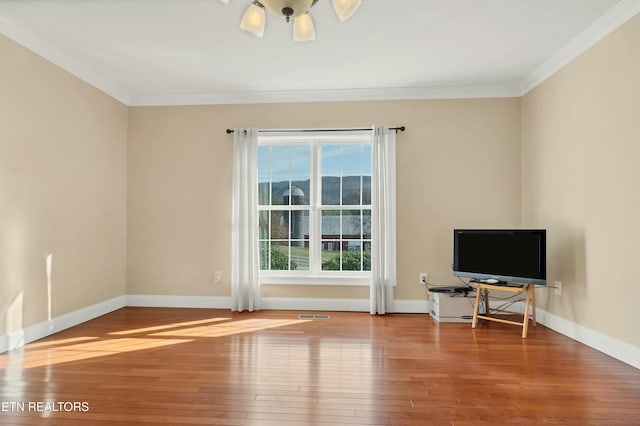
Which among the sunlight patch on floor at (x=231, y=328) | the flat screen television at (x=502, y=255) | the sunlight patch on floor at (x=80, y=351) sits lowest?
the sunlight patch on floor at (x=231, y=328)

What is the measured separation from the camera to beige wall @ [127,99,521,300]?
15.6ft

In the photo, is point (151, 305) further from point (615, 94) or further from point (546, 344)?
point (615, 94)

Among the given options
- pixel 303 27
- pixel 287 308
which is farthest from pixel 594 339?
pixel 303 27

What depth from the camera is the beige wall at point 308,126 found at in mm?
4758

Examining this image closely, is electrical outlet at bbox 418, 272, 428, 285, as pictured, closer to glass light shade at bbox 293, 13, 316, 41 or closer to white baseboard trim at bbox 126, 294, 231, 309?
white baseboard trim at bbox 126, 294, 231, 309

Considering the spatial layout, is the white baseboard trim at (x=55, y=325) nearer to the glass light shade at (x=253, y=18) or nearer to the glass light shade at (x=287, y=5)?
the glass light shade at (x=253, y=18)

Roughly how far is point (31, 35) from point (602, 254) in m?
5.24

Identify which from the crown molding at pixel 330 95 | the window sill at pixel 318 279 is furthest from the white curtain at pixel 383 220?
the crown molding at pixel 330 95

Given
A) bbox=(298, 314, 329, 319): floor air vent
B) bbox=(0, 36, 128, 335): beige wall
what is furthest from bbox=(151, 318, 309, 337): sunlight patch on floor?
bbox=(0, 36, 128, 335): beige wall

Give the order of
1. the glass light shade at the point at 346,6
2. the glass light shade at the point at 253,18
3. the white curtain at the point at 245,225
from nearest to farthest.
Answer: the glass light shade at the point at 346,6 < the glass light shade at the point at 253,18 < the white curtain at the point at 245,225

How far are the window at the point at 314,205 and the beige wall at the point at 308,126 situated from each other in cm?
28

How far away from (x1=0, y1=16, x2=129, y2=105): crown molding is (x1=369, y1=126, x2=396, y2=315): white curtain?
317cm

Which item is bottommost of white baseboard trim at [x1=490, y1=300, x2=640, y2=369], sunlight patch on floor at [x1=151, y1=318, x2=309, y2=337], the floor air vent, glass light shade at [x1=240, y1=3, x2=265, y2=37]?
the floor air vent

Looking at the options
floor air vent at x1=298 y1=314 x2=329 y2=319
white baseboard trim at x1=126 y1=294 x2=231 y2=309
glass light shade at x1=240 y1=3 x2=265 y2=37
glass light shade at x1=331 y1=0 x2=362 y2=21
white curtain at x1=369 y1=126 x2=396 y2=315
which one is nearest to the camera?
glass light shade at x1=331 y1=0 x2=362 y2=21
